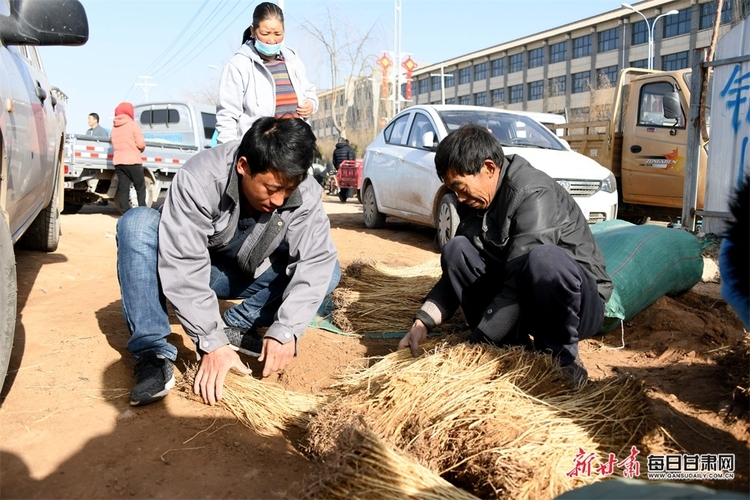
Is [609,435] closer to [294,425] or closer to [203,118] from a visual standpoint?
[294,425]

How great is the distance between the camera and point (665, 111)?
755 centimetres

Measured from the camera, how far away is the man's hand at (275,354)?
2.56 meters

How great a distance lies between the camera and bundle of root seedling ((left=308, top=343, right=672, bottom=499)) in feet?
6.01

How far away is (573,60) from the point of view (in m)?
47.9

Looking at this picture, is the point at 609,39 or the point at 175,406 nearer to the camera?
the point at 175,406

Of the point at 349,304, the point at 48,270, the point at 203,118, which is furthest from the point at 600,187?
the point at 203,118

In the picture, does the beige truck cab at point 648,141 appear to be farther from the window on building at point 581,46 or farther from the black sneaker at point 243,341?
the window on building at point 581,46

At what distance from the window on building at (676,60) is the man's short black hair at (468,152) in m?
41.9

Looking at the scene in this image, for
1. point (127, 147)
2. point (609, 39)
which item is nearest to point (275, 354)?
point (127, 147)

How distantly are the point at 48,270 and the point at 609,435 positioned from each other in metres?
4.66

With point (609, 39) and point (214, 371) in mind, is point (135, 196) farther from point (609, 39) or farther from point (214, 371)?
point (609, 39)

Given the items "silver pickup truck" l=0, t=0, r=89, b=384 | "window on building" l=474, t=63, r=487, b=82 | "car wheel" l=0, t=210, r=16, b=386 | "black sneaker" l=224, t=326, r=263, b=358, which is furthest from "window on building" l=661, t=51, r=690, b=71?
"car wheel" l=0, t=210, r=16, b=386

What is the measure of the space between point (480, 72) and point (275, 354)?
59253mm

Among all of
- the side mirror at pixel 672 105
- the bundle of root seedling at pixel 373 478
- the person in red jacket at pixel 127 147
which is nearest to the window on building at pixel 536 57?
the side mirror at pixel 672 105
